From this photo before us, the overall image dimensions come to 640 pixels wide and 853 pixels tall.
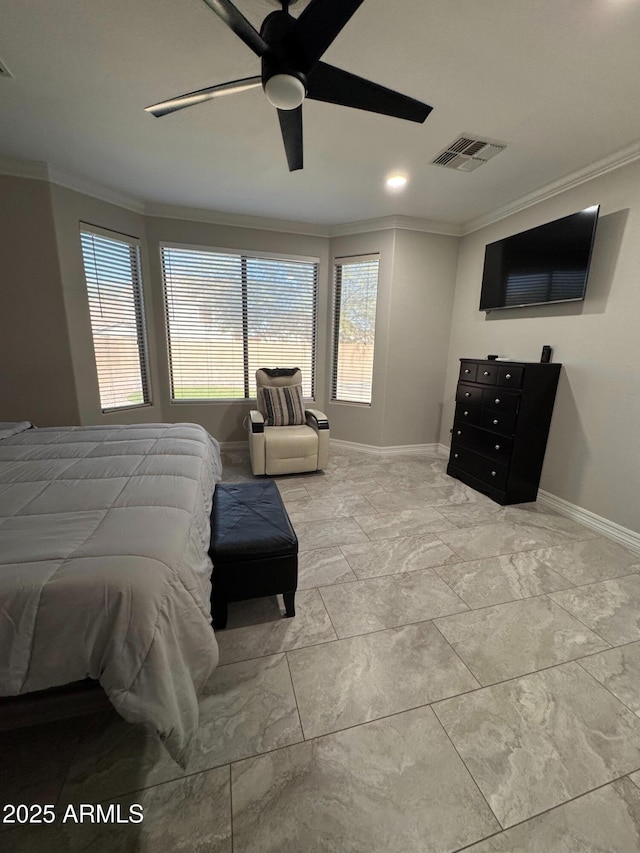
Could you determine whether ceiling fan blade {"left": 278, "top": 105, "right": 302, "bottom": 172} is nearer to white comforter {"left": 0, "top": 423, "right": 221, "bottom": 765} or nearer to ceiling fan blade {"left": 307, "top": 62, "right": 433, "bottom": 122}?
ceiling fan blade {"left": 307, "top": 62, "right": 433, "bottom": 122}

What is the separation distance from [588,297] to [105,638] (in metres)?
3.57

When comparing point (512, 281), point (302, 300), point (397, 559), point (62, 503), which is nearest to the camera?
point (62, 503)

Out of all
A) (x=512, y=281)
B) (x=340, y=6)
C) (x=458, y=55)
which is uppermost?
(x=458, y=55)

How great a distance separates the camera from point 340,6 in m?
1.07

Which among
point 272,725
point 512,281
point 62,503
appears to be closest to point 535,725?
point 272,725

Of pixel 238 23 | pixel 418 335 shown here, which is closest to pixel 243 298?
pixel 418 335

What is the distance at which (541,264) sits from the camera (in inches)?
112

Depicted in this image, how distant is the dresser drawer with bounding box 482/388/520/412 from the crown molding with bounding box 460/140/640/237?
1.68m

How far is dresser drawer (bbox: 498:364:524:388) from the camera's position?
2.82 metres

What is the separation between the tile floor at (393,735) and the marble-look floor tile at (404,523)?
1.32 ft

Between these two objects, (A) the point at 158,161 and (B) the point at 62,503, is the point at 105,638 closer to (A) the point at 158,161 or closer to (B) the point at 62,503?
(B) the point at 62,503

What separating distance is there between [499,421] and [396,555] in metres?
1.62

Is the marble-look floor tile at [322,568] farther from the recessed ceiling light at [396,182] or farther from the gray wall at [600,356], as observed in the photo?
the recessed ceiling light at [396,182]

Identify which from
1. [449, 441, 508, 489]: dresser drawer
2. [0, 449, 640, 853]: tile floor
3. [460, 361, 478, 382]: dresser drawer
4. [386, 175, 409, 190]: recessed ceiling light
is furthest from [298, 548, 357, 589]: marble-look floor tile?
[386, 175, 409, 190]: recessed ceiling light
